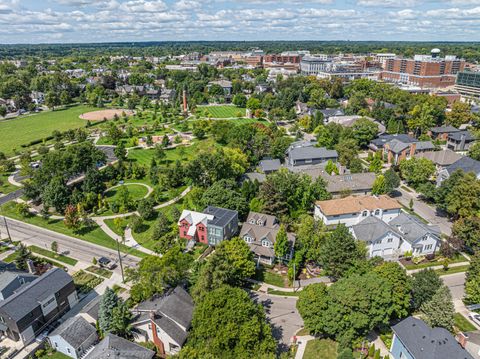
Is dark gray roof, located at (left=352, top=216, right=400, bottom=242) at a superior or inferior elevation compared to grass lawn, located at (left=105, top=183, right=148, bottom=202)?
superior

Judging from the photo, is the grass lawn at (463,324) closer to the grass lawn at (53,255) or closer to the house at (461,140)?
the grass lawn at (53,255)

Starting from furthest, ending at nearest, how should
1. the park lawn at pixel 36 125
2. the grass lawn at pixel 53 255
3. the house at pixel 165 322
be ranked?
1. the park lawn at pixel 36 125
2. the grass lawn at pixel 53 255
3. the house at pixel 165 322

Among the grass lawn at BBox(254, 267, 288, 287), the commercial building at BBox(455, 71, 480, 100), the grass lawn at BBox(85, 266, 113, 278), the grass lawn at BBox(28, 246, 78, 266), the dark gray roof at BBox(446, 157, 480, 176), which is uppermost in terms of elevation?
the commercial building at BBox(455, 71, 480, 100)

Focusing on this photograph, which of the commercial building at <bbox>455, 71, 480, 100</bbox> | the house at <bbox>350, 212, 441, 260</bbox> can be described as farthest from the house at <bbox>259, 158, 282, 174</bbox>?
the commercial building at <bbox>455, 71, 480, 100</bbox>

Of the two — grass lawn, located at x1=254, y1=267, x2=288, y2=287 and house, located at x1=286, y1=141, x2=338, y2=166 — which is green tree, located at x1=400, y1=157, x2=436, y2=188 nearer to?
house, located at x1=286, y1=141, x2=338, y2=166

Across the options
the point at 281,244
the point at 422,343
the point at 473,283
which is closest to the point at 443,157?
the point at 473,283

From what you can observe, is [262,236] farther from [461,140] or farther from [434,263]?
[461,140]

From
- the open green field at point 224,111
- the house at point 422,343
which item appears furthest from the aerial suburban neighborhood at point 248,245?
the open green field at point 224,111
